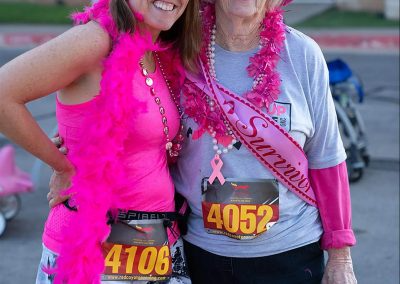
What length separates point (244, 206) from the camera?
94.3 inches

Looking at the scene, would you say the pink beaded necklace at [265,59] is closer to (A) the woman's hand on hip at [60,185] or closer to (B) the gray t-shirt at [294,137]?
(B) the gray t-shirt at [294,137]

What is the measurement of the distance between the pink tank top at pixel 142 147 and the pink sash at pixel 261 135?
16 centimetres

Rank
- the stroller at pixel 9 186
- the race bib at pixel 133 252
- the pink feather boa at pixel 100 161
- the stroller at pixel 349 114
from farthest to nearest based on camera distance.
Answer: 1. the stroller at pixel 349 114
2. the stroller at pixel 9 186
3. the race bib at pixel 133 252
4. the pink feather boa at pixel 100 161

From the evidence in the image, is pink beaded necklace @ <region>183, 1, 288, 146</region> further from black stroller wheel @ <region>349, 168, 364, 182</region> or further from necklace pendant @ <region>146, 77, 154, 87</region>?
black stroller wheel @ <region>349, 168, 364, 182</region>

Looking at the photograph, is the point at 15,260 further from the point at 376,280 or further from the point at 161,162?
the point at 161,162

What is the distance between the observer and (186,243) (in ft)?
8.36

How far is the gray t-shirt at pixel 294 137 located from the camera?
7.91ft

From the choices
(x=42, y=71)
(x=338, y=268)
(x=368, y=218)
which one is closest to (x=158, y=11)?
(x=42, y=71)

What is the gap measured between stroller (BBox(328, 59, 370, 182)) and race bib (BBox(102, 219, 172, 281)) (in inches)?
161

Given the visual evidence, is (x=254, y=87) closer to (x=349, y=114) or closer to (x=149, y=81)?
(x=149, y=81)

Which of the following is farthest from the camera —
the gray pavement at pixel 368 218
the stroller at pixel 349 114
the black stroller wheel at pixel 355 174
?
the black stroller wheel at pixel 355 174

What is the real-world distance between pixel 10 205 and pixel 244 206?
3.46 meters

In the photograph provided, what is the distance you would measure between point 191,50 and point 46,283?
0.83 m

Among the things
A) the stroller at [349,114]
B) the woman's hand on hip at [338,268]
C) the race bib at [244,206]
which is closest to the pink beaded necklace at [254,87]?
the race bib at [244,206]
